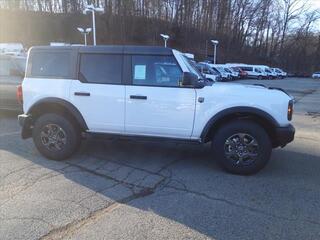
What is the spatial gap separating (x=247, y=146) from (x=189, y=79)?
137 centimetres

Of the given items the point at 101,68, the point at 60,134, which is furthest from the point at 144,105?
the point at 60,134

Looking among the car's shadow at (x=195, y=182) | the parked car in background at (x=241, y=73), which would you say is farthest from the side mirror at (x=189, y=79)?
the parked car in background at (x=241, y=73)

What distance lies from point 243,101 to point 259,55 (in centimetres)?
9103

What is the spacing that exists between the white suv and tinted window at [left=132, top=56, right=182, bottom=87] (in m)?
0.02

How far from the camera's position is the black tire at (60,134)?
652cm

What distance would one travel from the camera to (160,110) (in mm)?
6059

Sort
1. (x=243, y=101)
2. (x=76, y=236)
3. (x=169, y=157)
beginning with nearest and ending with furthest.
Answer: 1. (x=76, y=236)
2. (x=243, y=101)
3. (x=169, y=157)

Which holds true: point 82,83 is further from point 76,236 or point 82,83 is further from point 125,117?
point 76,236

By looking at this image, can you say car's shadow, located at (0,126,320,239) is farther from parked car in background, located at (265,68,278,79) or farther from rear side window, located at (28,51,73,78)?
parked car in background, located at (265,68,278,79)

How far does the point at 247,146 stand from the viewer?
595 centimetres

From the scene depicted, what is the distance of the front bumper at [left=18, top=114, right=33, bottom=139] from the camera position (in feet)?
21.9

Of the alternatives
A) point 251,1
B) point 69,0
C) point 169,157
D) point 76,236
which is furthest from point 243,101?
point 251,1

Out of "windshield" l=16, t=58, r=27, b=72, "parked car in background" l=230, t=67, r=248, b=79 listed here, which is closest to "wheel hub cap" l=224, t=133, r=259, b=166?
"windshield" l=16, t=58, r=27, b=72

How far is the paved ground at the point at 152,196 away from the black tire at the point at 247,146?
16 centimetres
